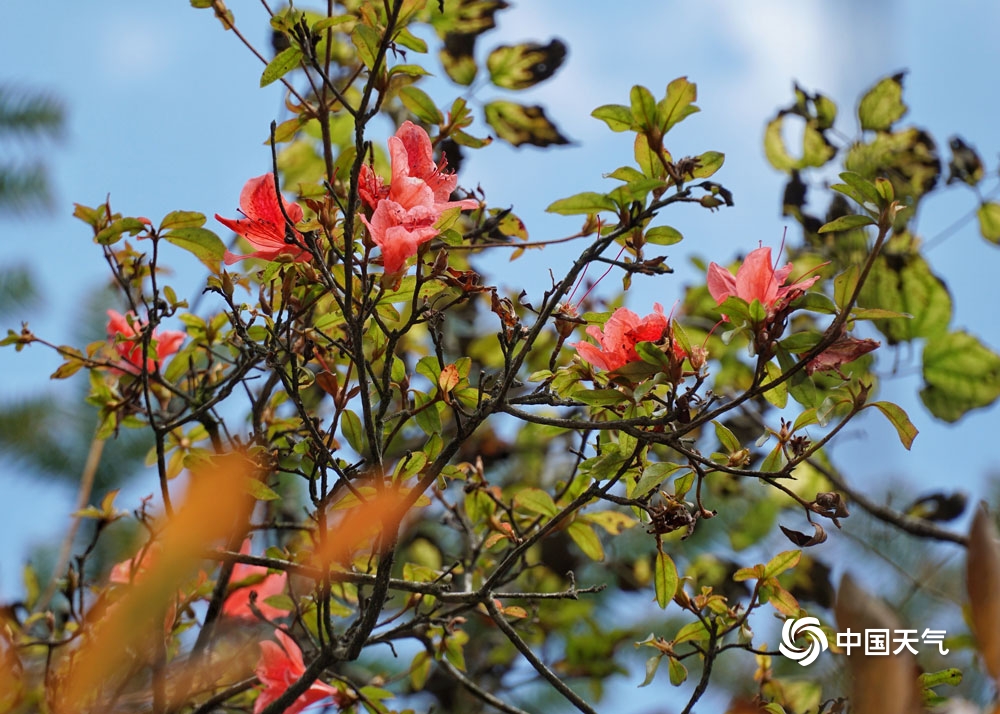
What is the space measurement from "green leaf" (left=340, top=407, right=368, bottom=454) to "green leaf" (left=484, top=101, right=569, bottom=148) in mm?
550

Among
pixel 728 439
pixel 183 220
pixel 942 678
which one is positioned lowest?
pixel 942 678

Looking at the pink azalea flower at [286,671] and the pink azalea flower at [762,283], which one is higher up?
the pink azalea flower at [762,283]

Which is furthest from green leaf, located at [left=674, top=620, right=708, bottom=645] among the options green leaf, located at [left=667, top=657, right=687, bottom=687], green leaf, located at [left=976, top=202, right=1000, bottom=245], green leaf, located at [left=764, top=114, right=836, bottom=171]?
green leaf, located at [left=976, top=202, right=1000, bottom=245]

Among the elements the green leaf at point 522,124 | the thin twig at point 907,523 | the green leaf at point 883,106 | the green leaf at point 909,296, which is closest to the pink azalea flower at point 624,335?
the green leaf at point 522,124

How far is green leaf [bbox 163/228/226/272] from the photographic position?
104 cm

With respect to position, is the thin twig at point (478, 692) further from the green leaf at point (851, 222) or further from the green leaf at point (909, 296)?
the green leaf at point (909, 296)

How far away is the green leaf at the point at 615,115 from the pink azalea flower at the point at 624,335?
19cm

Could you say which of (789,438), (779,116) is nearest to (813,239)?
(779,116)

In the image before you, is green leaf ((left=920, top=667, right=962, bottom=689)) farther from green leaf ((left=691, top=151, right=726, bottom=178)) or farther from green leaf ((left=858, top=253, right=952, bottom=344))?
green leaf ((left=858, top=253, right=952, bottom=344))

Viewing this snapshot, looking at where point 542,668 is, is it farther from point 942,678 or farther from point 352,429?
point 942,678

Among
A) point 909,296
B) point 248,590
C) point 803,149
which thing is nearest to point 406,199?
point 248,590

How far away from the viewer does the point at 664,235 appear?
0.97 meters

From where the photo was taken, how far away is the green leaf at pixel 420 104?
112 cm

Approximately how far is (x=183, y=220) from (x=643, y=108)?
0.51 meters
